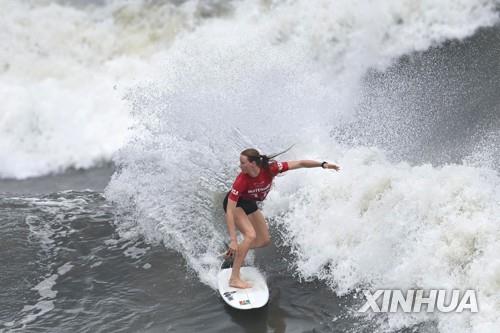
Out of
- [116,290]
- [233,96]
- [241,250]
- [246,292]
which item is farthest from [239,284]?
[233,96]

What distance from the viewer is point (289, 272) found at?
7.12m

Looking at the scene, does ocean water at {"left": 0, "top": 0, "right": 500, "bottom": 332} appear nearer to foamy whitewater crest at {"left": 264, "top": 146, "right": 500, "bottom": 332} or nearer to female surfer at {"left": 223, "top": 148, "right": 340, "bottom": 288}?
foamy whitewater crest at {"left": 264, "top": 146, "right": 500, "bottom": 332}

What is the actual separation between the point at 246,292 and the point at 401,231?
1.77 meters

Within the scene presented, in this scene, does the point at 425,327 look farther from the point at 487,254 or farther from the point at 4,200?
the point at 4,200

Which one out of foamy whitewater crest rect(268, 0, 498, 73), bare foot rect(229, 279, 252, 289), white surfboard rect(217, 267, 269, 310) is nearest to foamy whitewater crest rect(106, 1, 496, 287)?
foamy whitewater crest rect(268, 0, 498, 73)

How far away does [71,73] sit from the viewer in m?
14.6

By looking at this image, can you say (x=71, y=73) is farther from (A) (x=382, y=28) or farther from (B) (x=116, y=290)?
(B) (x=116, y=290)

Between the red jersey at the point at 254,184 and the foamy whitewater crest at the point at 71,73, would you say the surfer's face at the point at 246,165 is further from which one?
the foamy whitewater crest at the point at 71,73

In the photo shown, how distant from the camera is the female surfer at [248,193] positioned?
6.59 meters

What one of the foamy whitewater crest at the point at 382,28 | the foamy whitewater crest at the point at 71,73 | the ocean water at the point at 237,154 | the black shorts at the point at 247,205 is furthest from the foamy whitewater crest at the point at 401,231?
the foamy whitewater crest at the point at 71,73

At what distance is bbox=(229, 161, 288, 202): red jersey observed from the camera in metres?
6.71

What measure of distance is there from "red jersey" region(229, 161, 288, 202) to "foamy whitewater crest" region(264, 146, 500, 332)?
1051 millimetres

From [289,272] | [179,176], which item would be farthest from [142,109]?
A: [289,272]

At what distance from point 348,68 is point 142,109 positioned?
4.55m
